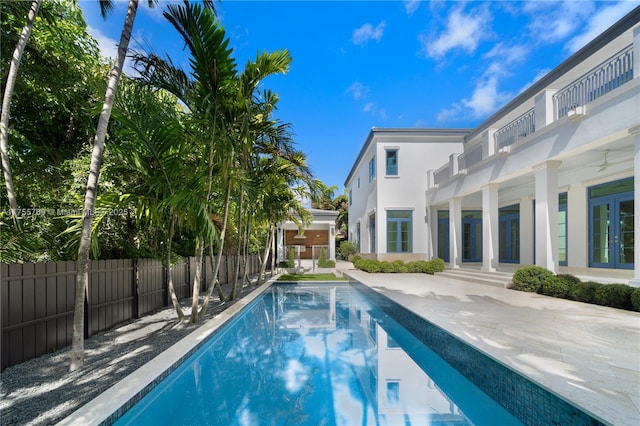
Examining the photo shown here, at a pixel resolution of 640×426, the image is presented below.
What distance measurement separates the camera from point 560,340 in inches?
171

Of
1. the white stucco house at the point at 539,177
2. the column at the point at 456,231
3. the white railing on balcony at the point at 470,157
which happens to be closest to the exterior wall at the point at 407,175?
the white stucco house at the point at 539,177

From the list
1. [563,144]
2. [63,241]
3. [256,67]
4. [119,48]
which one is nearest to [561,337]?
[563,144]

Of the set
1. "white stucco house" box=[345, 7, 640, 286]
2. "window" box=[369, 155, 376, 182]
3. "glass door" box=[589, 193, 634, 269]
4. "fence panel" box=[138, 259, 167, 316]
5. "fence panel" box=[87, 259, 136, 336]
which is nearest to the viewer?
"fence panel" box=[87, 259, 136, 336]

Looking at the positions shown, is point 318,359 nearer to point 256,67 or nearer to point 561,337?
point 561,337

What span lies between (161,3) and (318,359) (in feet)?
21.0

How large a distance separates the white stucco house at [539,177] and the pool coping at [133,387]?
28.5 ft

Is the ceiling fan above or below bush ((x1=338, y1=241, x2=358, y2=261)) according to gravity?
above

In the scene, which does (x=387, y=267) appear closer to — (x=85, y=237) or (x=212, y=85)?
(x=212, y=85)

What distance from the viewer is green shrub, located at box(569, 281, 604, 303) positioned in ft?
22.7

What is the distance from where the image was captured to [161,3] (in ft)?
15.9

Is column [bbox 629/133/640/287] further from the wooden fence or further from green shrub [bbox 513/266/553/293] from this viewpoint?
the wooden fence

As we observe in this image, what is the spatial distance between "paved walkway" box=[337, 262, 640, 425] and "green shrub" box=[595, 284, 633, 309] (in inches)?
9.0

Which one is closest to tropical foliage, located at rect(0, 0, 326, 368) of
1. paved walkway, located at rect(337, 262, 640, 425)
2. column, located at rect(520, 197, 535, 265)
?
Result: paved walkway, located at rect(337, 262, 640, 425)

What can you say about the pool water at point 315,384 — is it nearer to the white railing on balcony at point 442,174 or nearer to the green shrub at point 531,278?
the green shrub at point 531,278
